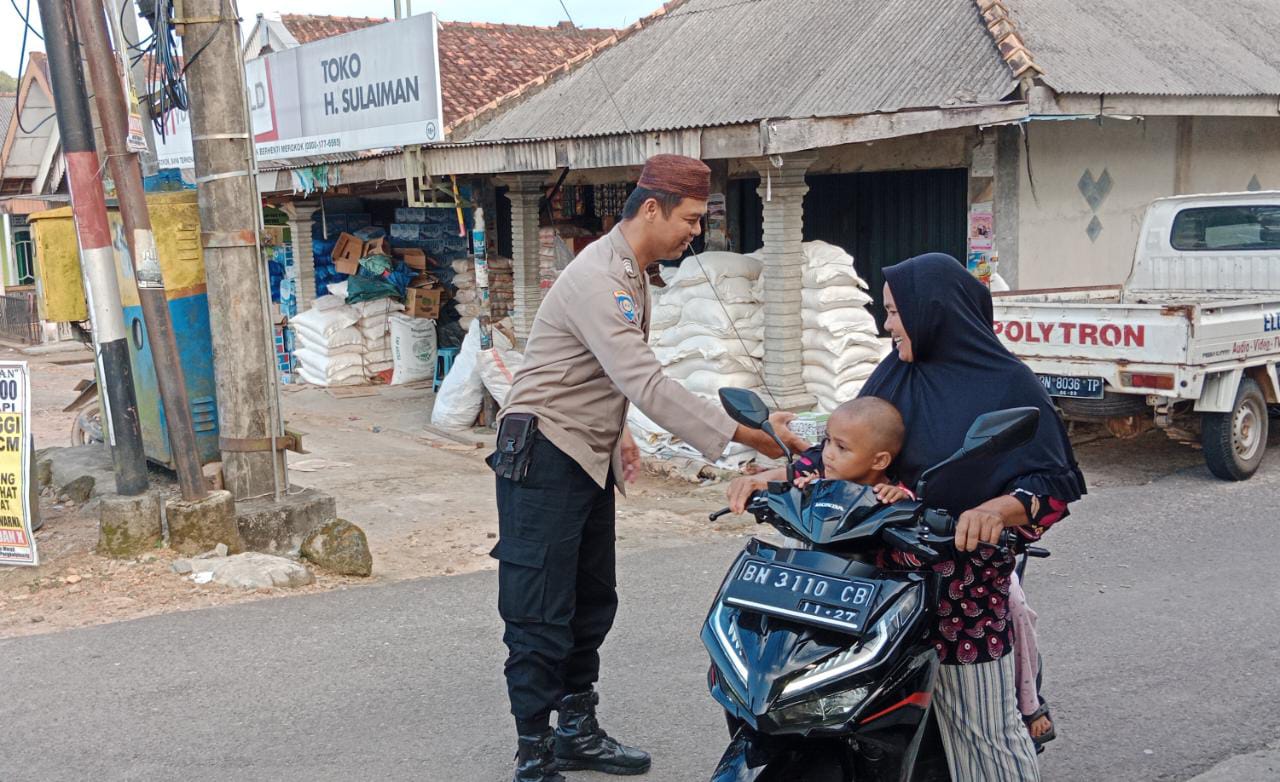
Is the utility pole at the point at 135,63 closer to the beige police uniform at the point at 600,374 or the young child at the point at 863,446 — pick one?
the beige police uniform at the point at 600,374

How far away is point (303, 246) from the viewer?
17.3 metres

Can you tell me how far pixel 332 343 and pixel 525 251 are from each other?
4374mm

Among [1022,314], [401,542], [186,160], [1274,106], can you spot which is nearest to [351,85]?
[186,160]

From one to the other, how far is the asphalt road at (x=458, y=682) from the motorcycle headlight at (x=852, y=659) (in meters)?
1.54

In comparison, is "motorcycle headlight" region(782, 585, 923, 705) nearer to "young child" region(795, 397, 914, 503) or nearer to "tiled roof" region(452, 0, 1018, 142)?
"young child" region(795, 397, 914, 503)

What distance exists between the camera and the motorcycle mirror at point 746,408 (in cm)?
303

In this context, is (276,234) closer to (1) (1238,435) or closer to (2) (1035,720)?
(1) (1238,435)

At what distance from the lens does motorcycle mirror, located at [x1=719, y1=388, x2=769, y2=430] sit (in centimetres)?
303

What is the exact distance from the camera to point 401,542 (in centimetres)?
737

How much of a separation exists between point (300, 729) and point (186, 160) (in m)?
11.2

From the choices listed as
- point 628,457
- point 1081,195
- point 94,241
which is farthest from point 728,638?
point 1081,195

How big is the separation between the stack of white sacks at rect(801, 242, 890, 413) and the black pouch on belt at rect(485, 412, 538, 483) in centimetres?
644

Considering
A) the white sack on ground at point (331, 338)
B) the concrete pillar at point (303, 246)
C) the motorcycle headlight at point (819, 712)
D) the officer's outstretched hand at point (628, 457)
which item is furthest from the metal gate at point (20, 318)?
the motorcycle headlight at point (819, 712)

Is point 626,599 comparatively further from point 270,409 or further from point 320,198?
point 320,198
